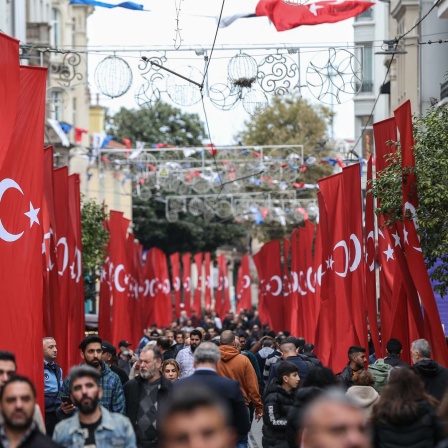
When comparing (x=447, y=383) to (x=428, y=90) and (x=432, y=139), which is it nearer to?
(x=432, y=139)

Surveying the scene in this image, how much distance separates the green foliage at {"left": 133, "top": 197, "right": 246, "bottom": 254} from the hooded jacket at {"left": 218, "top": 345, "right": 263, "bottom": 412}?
230 ft

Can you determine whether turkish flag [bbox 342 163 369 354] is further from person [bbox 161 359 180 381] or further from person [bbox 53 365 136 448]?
person [bbox 53 365 136 448]

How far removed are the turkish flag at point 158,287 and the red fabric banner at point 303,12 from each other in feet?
82.9

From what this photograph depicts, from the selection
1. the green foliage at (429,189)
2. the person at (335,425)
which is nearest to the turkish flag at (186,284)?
the green foliage at (429,189)

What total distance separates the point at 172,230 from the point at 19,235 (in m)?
74.3

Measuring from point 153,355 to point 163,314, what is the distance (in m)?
39.4

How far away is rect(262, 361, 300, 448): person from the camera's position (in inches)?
496

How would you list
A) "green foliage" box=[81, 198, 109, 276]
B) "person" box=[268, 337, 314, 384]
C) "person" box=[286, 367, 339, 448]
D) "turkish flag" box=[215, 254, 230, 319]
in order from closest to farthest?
1. "person" box=[286, 367, 339, 448]
2. "person" box=[268, 337, 314, 384]
3. "green foliage" box=[81, 198, 109, 276]
4. "turkish flag" box=[215, 254, 230, 319]

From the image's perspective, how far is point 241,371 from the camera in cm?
1533

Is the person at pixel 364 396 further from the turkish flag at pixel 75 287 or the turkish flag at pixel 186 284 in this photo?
the turkish flag at pixel 186 284

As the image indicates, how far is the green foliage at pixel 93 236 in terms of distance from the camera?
3866 cm

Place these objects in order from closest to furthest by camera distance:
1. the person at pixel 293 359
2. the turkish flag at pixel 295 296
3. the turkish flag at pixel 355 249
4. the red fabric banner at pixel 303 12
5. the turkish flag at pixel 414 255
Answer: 1. the person at pixel 293 359
2. the turkish flag at pixel 414 255
3. the turkish flag at pixel 355 249
4. the red fabric banner at pixel 303 12
5. the turkish flag at pixel 295 296

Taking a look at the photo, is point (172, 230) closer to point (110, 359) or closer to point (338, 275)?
point (338, 275)

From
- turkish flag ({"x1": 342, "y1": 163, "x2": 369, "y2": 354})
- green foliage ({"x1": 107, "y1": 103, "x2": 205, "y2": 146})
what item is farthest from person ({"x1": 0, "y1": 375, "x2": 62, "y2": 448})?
green foliage ({"x1": 107, "y1": 103, "x2": 205, "y2": 146})
